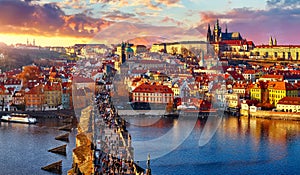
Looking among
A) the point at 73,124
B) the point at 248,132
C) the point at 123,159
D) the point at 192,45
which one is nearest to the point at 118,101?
the point at 73,124

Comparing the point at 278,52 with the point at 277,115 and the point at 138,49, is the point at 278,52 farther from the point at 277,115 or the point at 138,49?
the point at 277,115

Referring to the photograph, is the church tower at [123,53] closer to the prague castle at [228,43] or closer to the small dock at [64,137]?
the prague castle at [228,43]

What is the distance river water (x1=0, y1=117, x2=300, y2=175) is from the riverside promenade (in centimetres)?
31

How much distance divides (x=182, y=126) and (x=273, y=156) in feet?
10.1

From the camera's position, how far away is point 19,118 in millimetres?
10531

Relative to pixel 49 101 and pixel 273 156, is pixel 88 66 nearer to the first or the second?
pixel 49 101

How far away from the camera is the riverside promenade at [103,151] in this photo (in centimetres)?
534

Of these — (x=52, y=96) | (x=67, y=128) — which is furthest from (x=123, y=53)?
(x=67, y=128)

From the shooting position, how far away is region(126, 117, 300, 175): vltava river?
21.4 ft

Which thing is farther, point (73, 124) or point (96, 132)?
point (73, 124)

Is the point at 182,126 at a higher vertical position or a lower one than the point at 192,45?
lower

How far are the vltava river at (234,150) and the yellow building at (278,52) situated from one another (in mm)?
17229

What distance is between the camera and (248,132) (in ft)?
30.6

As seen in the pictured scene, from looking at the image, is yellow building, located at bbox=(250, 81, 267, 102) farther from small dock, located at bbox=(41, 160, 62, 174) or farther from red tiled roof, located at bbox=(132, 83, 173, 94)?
small dock, located at bbox=(41, 160, 62, 174)
